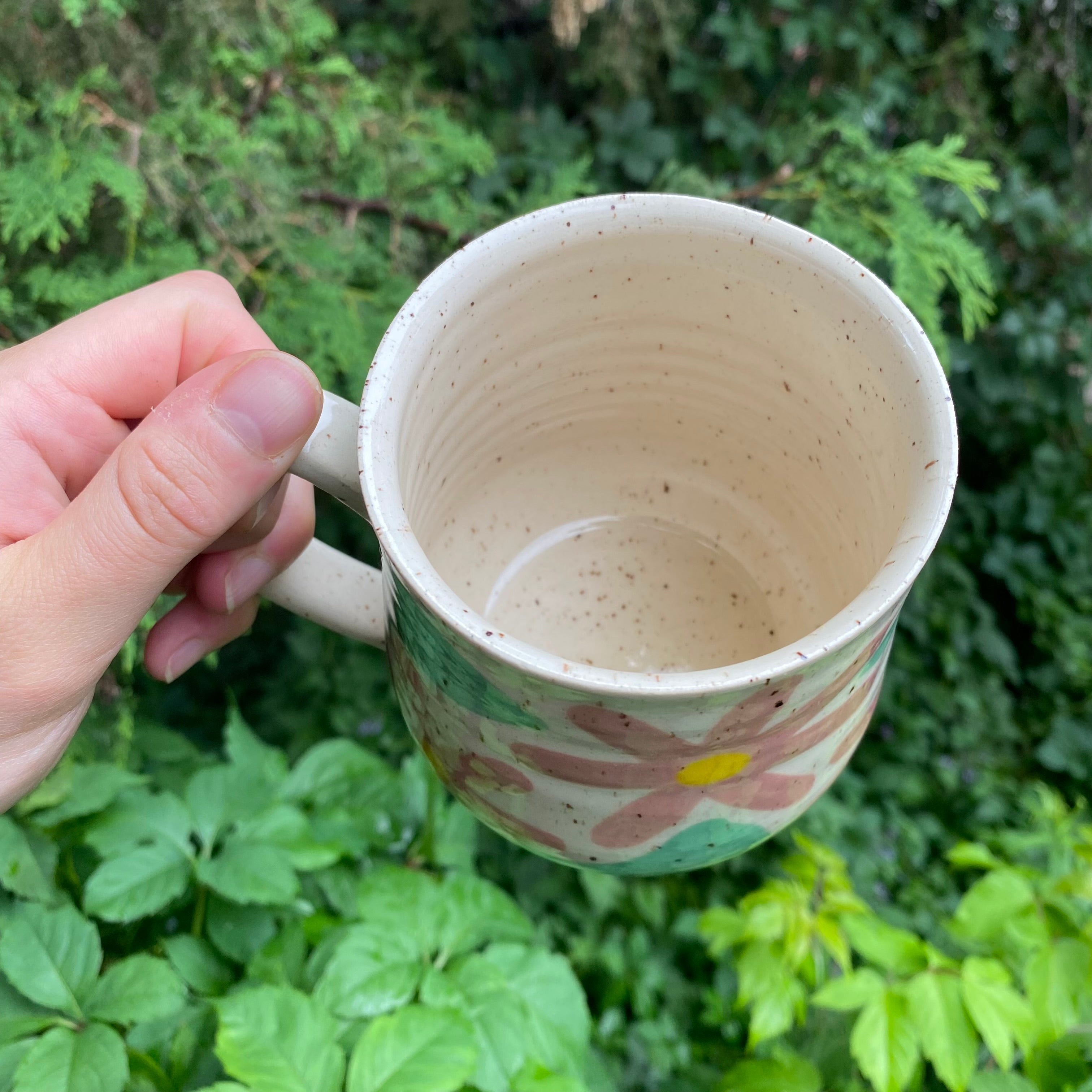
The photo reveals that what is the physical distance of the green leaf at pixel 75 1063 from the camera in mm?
905

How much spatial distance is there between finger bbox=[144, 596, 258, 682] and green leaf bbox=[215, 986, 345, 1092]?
0.34m

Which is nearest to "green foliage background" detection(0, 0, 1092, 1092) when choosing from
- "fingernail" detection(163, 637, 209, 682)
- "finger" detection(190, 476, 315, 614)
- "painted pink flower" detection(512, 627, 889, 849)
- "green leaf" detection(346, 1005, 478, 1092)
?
"green leaf" detection(346, 1005, 478, 1092)

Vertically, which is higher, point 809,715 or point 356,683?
point 809,715

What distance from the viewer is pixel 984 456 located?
2.20 m

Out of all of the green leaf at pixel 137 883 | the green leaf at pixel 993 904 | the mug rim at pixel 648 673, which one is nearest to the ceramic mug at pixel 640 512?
the mug rim at pixel 648 673

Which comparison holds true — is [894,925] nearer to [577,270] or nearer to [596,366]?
[596,366]

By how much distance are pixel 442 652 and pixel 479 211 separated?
0.90 m

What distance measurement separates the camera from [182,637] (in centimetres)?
100

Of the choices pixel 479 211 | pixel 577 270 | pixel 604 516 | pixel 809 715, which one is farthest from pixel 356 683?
pixel 809 715

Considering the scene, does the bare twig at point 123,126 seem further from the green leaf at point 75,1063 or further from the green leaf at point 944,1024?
the green leaf at point 944,1024

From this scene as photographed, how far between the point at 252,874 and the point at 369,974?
0.57 feet

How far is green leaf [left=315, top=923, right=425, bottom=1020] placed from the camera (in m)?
1.04

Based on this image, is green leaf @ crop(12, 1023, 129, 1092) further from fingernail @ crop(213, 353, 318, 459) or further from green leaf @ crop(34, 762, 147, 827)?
fingernail @ crop(213, 353, 318, 459)

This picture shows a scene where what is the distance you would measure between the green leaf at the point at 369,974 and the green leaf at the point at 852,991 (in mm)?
478
